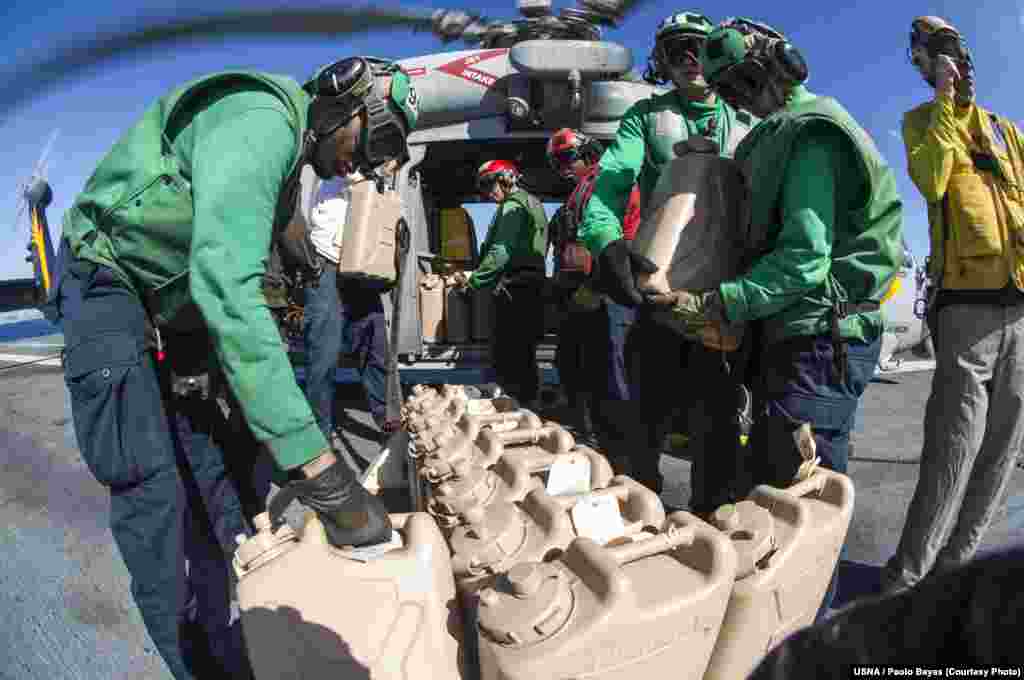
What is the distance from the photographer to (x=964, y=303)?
1914 millimetres

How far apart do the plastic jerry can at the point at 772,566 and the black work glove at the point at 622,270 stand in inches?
28.8

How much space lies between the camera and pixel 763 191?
1633mm

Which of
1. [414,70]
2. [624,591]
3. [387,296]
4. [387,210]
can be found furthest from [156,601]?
[414,70]

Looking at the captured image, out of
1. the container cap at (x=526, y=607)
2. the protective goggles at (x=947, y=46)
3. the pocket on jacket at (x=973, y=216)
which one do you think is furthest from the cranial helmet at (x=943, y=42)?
the container cap at (x=526, y=607)

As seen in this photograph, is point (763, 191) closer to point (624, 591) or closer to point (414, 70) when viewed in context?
point (624, 591)

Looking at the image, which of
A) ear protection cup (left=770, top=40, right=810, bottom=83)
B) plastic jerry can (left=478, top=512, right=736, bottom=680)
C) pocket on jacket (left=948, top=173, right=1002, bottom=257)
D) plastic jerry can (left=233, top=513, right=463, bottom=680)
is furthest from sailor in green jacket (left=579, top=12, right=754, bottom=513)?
plastic jerry can (left=233, top=513, right=463, bottom=680)

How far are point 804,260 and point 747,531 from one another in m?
0.73

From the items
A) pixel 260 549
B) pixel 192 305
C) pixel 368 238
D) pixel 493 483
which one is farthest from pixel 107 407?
pixel 368 238

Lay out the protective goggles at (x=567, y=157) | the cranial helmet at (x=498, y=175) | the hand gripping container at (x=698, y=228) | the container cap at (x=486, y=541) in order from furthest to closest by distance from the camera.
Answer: the cranial helmet at (x=498, y=175) → the protective goggles at (x=567, y=157) → the hand gripping container at (x=698, y=228) → the container cap at (x=486, y=541)

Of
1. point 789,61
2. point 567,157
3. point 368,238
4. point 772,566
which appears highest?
point 789,61

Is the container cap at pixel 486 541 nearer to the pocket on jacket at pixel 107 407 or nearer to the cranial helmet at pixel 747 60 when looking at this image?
the pocket on jacket at pixel 107 407

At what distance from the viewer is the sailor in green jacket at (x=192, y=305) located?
1.11 metres

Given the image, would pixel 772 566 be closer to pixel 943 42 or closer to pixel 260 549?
pixel 260 549

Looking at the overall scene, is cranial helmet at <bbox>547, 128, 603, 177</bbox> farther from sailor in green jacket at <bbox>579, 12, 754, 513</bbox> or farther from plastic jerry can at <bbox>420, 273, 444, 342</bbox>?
plastic jerry can at <bbox>420, 273, 444, 342</bbox>
